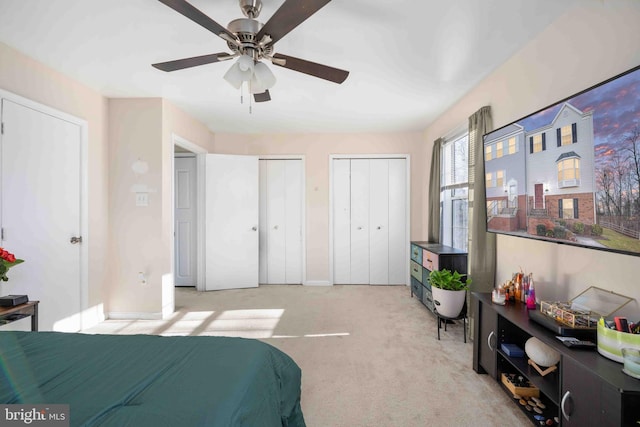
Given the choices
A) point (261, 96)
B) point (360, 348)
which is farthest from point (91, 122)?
point (360, 348)

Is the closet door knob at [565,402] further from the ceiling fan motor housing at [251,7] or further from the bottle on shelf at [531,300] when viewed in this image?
the ceiling fan motor housing at [251,7]

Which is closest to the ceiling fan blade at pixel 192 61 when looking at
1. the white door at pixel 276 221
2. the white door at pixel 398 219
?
the white door at pixel 276 221

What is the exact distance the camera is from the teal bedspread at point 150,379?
35.0 inches

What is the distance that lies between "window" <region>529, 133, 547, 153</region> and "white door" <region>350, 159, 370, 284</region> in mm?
2966

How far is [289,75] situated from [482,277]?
101 inches

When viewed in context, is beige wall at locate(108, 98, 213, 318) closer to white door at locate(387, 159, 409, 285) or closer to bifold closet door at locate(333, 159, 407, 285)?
bifold closet door at locate(333, 159, 407, 285)

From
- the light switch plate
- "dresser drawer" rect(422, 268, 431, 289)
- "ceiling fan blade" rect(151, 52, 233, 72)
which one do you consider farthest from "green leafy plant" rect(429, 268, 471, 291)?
the light switch plate

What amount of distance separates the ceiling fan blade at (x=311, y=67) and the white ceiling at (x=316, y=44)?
0.33 meters

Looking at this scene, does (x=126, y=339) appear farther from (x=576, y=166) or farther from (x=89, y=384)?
(x=576, y=166)

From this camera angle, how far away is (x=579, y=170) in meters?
1.46

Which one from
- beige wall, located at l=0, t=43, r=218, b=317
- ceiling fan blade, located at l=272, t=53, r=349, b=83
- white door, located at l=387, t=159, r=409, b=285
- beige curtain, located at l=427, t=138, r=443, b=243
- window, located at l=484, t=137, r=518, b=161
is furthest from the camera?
white door, located at l=387, t=159, r=409, b=285

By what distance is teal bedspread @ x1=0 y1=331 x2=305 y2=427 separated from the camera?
89 centimetres

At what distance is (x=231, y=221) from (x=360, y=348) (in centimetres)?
281

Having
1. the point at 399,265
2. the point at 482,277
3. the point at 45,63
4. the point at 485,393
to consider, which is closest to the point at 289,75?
the point at 45,63
